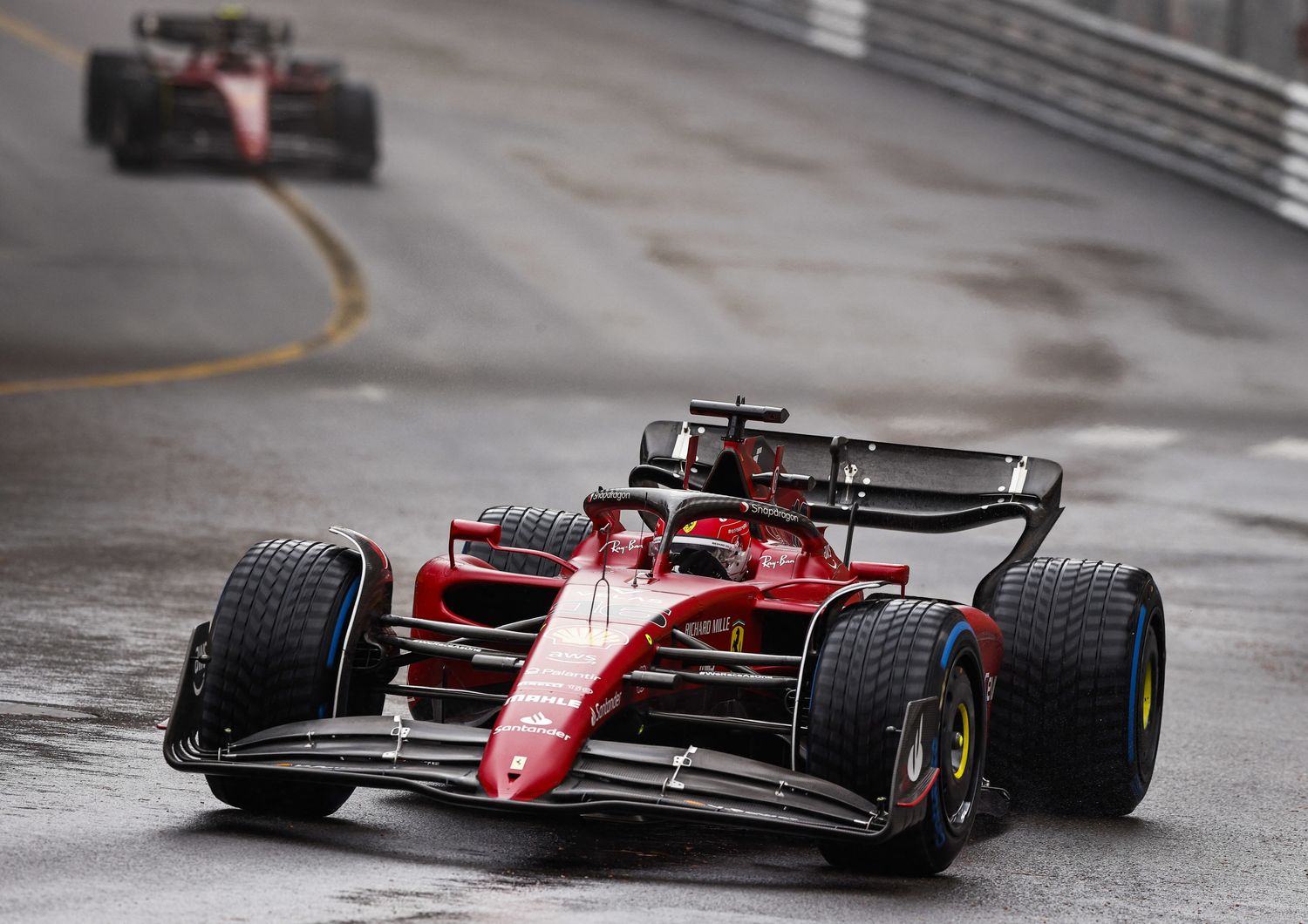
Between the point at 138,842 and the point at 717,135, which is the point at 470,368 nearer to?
the point at 717,135

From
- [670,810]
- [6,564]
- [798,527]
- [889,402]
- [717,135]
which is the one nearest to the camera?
[670,810]

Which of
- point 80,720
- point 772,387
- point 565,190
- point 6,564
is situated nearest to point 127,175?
point 565,190

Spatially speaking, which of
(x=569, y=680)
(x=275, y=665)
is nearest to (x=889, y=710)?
(x=569, y=680)

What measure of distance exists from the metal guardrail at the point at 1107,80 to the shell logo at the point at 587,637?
21659mm

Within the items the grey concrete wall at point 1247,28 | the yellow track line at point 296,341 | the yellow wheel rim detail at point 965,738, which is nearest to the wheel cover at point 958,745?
the yellow wheel rim detail at point 965,738

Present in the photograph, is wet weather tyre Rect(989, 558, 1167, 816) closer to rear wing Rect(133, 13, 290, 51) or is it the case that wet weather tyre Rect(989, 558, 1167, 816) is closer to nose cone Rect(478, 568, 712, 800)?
nose cone Rect(478, 568, 712, 800)

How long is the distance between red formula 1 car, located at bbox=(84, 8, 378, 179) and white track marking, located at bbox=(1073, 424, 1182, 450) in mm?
10386

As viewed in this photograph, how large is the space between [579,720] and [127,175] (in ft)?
69.1

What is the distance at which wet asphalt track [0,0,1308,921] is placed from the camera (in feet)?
23.9

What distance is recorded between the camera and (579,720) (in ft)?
23.0

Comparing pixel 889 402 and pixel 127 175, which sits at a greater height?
pixel 127 175

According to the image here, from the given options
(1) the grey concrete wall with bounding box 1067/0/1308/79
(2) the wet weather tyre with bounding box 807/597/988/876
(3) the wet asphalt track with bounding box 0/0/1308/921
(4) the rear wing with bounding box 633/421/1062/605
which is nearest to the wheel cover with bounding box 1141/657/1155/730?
(3) the wet asphalt track with bounding box 0/0/1308/921

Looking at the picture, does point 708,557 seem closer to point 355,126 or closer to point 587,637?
point 587,637

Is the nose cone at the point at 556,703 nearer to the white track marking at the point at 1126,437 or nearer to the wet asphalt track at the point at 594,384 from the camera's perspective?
the wet asphalt track at the point at 594,384
